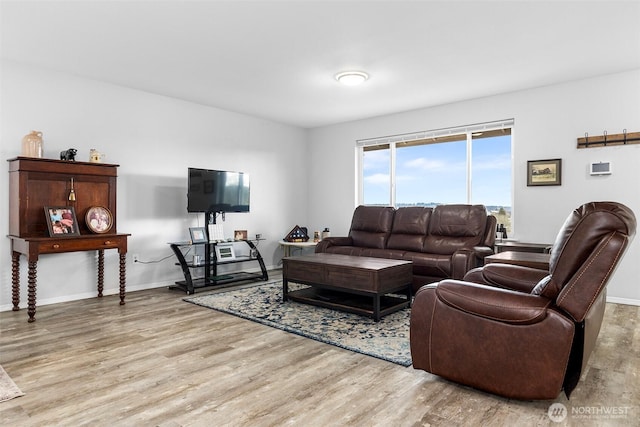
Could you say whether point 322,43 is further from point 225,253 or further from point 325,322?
point 225,253

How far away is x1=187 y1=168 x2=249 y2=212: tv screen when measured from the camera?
5.03 metres

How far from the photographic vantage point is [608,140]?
4.31 metres

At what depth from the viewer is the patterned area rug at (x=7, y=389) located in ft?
6.96

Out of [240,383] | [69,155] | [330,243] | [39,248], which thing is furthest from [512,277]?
[69,155]

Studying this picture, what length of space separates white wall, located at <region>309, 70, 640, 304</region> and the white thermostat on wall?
5 cm

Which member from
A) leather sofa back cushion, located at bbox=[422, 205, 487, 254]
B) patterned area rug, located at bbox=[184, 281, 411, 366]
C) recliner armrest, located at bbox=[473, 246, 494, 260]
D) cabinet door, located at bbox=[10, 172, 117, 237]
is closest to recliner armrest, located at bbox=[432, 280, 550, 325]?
patterned area rug, located at bbox=[184, 281, 411, 366]

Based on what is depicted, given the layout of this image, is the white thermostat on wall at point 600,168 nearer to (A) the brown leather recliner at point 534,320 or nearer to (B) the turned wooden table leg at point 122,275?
(A) the brown leather recliner at point 534,320

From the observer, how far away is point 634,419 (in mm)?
1896

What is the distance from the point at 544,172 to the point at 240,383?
425 centimetres

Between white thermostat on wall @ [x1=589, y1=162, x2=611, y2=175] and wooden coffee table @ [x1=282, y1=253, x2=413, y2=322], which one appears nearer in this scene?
wooden coffee table @ [x1=282, y1=253, x2=413, y2=322]

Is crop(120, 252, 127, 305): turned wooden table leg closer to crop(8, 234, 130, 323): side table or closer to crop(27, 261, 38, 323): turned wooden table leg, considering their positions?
crop(8, 234, 130, 323): side table

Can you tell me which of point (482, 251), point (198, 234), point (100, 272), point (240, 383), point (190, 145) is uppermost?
point (190, 145)

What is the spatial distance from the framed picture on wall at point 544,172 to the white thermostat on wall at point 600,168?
313 mm

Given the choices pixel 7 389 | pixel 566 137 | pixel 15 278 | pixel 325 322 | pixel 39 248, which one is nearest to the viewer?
pixel 7 389
